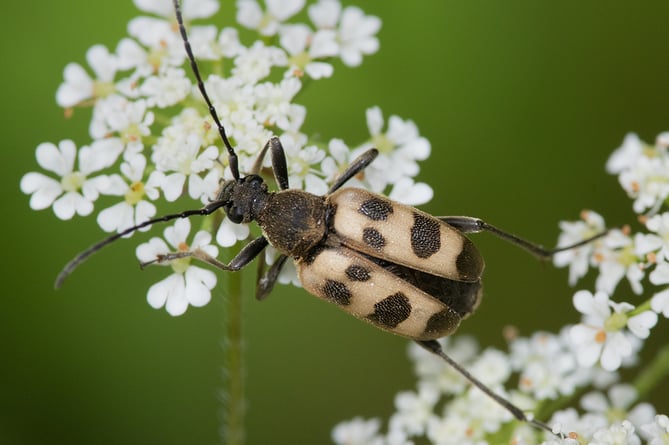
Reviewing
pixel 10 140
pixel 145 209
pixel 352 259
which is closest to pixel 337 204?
pixel 352 259

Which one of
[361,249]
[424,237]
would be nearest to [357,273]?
[361,249]

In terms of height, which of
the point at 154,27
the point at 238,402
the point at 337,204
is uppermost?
the point at 154,27

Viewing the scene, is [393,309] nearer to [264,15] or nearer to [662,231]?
[662,231]

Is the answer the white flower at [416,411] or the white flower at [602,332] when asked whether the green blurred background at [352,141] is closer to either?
the white flower at [416,411]

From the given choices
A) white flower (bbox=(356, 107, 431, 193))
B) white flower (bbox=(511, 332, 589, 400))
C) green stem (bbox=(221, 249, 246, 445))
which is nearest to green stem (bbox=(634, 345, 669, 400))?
white flower (bbox=(511, 332, 589, 400))

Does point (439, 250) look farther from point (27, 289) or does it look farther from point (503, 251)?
point (27, 289)

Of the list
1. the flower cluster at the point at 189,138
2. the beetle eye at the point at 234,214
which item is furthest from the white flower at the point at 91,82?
the beetle eye at the point at 234,214
